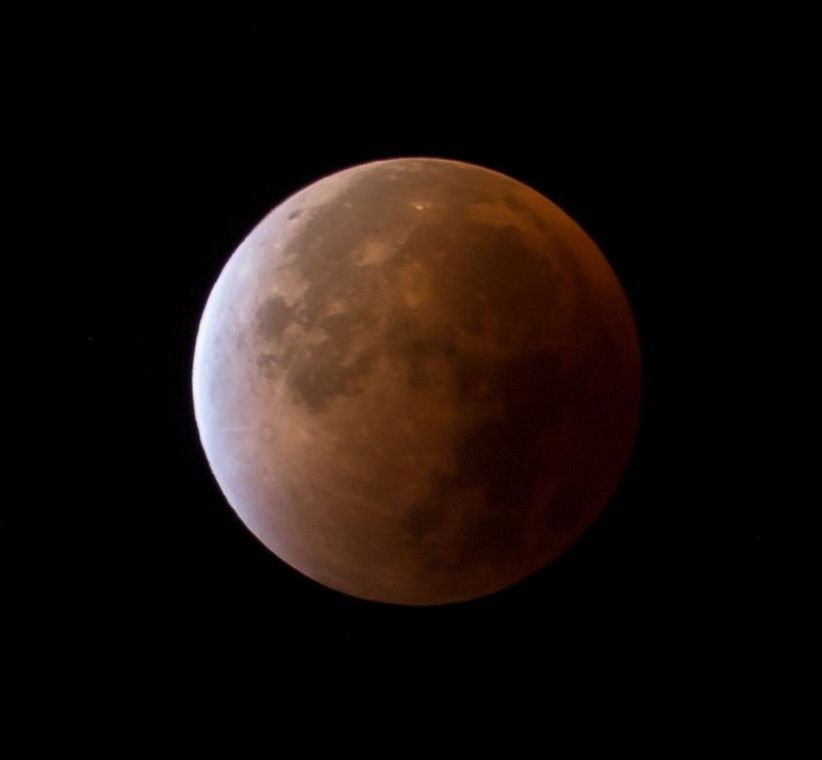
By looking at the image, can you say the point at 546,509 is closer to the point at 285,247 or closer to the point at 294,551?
the point at 294,551

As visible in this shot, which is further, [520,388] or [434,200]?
[434,200]

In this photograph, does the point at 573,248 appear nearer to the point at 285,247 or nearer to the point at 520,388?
the point at 520,388

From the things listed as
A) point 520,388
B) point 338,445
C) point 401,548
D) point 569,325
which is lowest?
point 401,548

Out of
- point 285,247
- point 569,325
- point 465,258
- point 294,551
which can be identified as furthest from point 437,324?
point 294,551

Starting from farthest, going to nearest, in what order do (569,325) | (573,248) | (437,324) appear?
(573,248), (569,325), (437,324)

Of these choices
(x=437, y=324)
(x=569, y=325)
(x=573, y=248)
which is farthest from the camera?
(x=573, y=248)

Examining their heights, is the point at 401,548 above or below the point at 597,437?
below

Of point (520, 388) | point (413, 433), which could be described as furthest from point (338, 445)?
point (520, 388)
